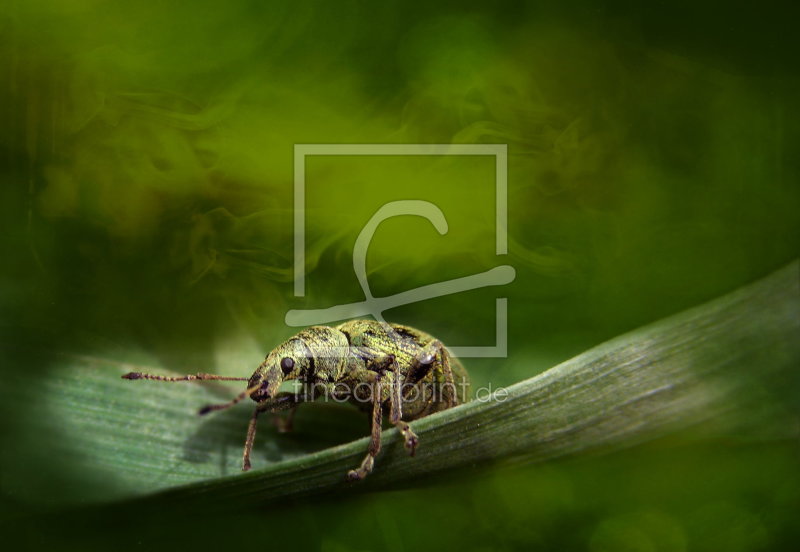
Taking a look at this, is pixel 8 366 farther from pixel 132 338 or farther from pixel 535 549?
pixel 535 549

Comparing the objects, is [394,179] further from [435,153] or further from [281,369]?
[281,369]

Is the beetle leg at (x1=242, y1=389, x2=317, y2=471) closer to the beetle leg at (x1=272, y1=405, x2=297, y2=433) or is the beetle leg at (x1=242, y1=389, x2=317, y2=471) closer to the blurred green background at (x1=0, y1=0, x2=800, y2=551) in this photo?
the beetle leg at (x1=272, y1=405, x2=297, y2=433)

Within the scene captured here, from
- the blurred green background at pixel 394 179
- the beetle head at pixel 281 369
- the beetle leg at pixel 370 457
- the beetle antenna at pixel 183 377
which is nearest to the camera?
the beetle leg at pixel 370 457

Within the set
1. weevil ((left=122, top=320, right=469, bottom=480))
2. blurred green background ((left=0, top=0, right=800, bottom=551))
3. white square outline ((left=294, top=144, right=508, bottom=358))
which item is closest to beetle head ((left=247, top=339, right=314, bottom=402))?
weevil ((left=122, top=320, right=469, bottom=480))

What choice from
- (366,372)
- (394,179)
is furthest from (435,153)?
(366,372)

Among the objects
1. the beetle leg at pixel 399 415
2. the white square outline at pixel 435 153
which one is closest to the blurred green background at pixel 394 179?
the white square outline at pixel 435 153

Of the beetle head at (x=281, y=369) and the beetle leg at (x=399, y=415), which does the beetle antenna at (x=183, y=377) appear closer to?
the beetle head at (x=281, y=369)
